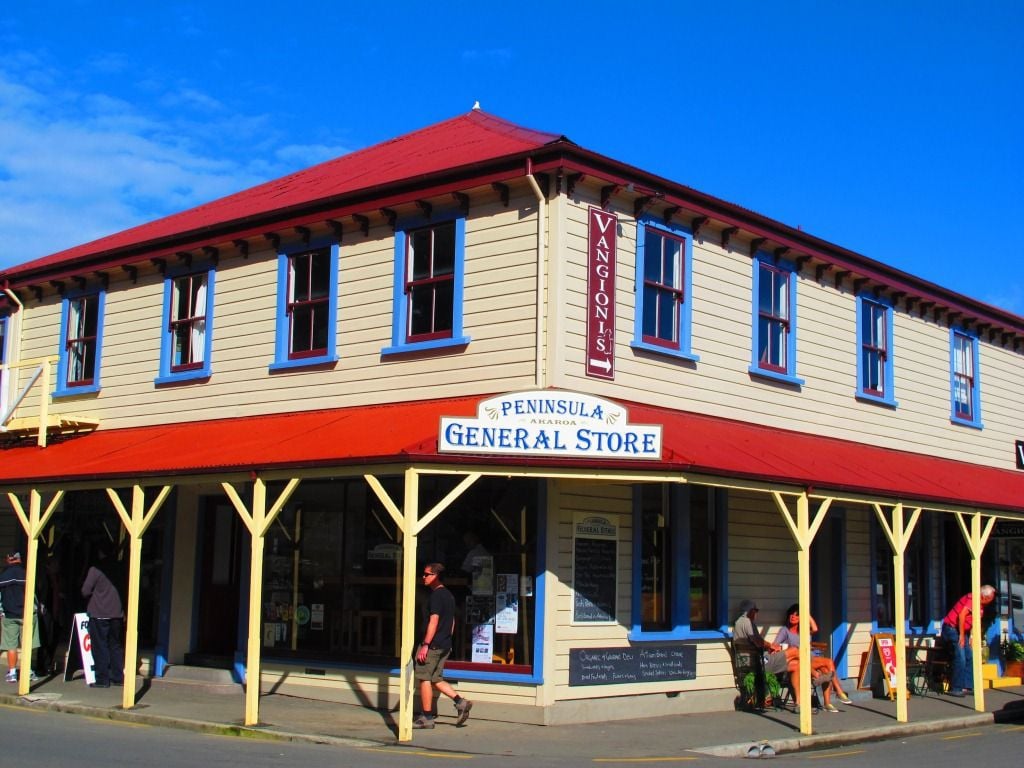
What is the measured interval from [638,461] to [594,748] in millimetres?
2851

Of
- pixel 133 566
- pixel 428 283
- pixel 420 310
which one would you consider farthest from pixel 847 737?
pixel 133 566

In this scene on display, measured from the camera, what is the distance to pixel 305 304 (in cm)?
1692

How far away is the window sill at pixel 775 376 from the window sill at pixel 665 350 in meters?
1.28

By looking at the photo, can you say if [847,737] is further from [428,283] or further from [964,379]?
[964,379]

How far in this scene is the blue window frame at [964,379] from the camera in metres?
21.2

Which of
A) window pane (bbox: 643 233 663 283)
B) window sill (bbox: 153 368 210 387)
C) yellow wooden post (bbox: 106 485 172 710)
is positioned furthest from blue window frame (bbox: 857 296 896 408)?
yellow wooden post (bbox: 106 485 172 710)

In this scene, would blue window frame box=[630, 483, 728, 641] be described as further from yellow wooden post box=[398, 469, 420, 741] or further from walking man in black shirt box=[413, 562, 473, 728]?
yellow wooden post box=[398, 469, 420, 741]

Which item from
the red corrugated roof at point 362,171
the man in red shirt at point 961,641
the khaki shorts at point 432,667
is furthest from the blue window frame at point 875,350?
the khaki shorts at point 432,667

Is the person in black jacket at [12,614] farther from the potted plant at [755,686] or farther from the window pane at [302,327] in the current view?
the potted plant at [755,686]

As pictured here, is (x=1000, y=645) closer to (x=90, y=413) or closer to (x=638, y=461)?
(x=638, y=461)

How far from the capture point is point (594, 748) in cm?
1225

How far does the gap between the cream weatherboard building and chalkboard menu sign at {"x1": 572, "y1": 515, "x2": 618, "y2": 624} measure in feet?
0.16

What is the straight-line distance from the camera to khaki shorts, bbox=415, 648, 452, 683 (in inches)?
511

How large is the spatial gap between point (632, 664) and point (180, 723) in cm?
503
